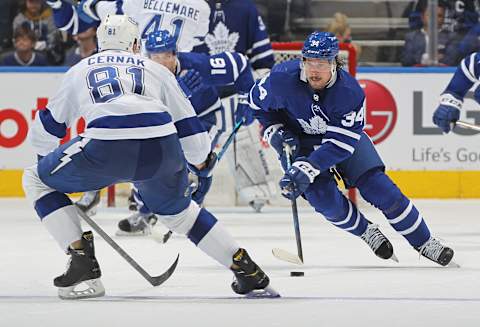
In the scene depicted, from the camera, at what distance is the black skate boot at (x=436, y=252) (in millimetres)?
5223

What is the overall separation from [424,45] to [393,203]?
359cm

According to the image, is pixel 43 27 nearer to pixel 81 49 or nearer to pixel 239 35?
pixel 81 49

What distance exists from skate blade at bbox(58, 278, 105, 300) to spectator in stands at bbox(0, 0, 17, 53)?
4582mm

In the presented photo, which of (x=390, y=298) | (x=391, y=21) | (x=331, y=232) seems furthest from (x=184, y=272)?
(x=391, y=21)

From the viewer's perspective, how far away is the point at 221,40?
24.4 feet

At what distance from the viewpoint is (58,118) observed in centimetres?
433

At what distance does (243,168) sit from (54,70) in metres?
1.36

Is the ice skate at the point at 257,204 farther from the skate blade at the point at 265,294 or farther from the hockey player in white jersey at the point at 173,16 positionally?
the skate blade at the point at 265,294

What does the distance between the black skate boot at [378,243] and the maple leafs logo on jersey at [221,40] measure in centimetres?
228

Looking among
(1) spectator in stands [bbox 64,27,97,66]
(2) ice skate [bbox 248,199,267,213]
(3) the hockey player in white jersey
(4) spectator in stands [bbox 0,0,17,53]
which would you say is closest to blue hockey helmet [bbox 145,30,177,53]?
(3) the hockey player in white jersey

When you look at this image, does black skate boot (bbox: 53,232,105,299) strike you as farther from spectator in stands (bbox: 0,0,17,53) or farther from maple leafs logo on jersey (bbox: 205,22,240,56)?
spectator in stands (bbox: 0,0,17,53)

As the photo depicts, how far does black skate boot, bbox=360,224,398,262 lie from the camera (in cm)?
527

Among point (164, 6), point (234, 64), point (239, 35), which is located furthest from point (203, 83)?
point (239, 35)

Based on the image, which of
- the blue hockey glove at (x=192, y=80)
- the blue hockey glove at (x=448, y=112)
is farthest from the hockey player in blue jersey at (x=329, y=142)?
the blue hockey glove at (x=192, y=80)
